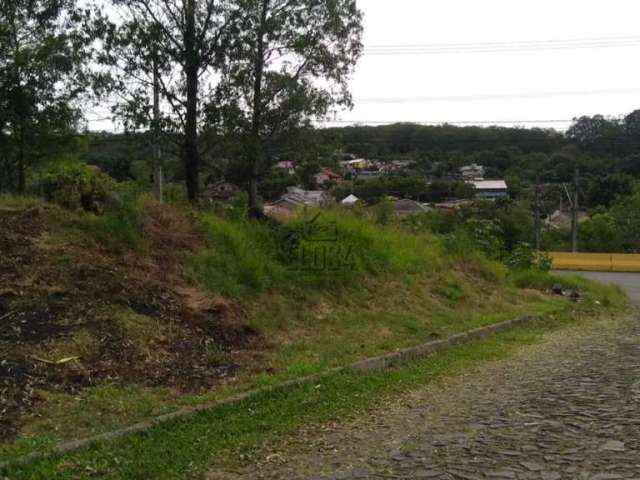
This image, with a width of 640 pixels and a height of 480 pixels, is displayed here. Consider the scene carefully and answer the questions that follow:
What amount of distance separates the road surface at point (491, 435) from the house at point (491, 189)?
94.4 feet

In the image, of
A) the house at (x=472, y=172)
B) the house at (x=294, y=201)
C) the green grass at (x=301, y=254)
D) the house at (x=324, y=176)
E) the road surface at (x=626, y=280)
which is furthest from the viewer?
the house at (x=472, y=172)

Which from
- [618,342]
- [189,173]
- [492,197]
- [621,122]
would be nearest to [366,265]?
[189,173]

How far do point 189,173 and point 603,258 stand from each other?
25.9m

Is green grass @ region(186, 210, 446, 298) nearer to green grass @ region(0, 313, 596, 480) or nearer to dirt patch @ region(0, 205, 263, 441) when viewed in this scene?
dirt patch @ region(0, 205, 263, 441)

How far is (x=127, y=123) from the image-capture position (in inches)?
445

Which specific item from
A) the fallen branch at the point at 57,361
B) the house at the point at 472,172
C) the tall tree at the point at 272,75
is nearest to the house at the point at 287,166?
the tall tree at the point at 272,75

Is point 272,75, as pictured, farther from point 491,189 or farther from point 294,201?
point 491,189

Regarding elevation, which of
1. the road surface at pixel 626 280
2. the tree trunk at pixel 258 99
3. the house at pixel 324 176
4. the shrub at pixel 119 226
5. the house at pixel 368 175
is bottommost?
the road surface at pixel 626 280

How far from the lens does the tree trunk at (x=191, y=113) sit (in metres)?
11.2

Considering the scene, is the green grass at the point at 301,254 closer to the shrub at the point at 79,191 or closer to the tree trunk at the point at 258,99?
the tree trunk at the point at 258,99

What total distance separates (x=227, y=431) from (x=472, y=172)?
2952cm

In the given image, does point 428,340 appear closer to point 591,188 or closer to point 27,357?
point 27,357

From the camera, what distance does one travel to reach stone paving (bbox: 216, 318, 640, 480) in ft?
15.3

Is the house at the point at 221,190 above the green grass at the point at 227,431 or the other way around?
above
